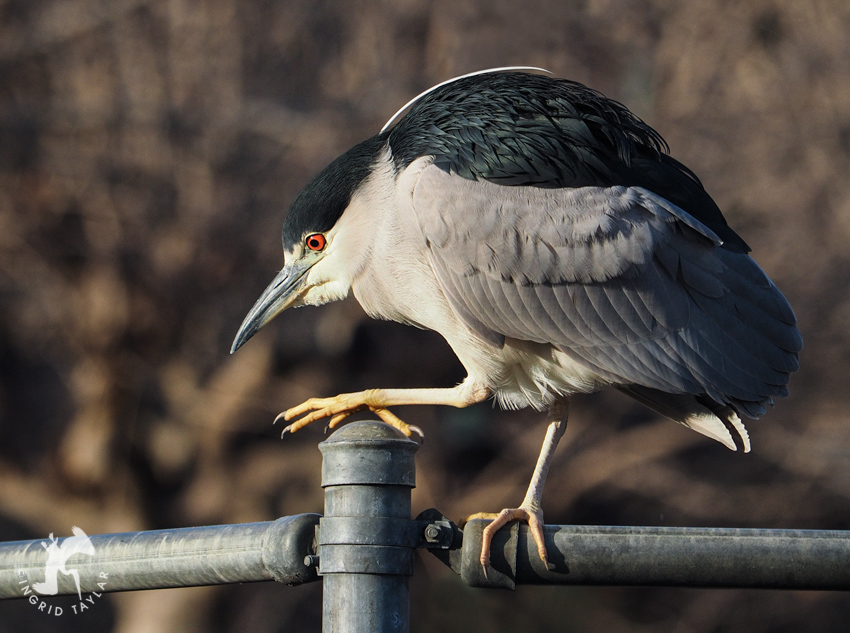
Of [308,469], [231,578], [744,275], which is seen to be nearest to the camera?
[231,578]

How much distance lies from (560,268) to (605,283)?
10cm

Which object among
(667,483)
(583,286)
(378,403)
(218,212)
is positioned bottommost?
(378,403)

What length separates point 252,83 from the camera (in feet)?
18.1

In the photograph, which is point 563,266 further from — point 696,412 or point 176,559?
point 176,559

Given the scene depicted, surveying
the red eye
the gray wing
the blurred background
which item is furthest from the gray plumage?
the blurred background

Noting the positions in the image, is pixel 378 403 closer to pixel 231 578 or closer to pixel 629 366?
pixel 629 366

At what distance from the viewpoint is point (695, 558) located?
132 cm

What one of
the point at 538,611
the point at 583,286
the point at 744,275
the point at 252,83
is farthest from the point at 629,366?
the point at 538,611

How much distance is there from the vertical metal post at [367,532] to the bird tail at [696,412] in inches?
43.8

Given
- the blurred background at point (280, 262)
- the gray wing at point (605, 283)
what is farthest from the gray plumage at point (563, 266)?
the blurred background at point (280, 262)

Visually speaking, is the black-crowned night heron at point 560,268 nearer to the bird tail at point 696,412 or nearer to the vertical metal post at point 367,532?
the bird tail at point 696,412

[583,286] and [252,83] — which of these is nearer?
[583,286]

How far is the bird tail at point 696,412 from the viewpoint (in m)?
2.25

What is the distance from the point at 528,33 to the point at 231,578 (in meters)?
4.70
